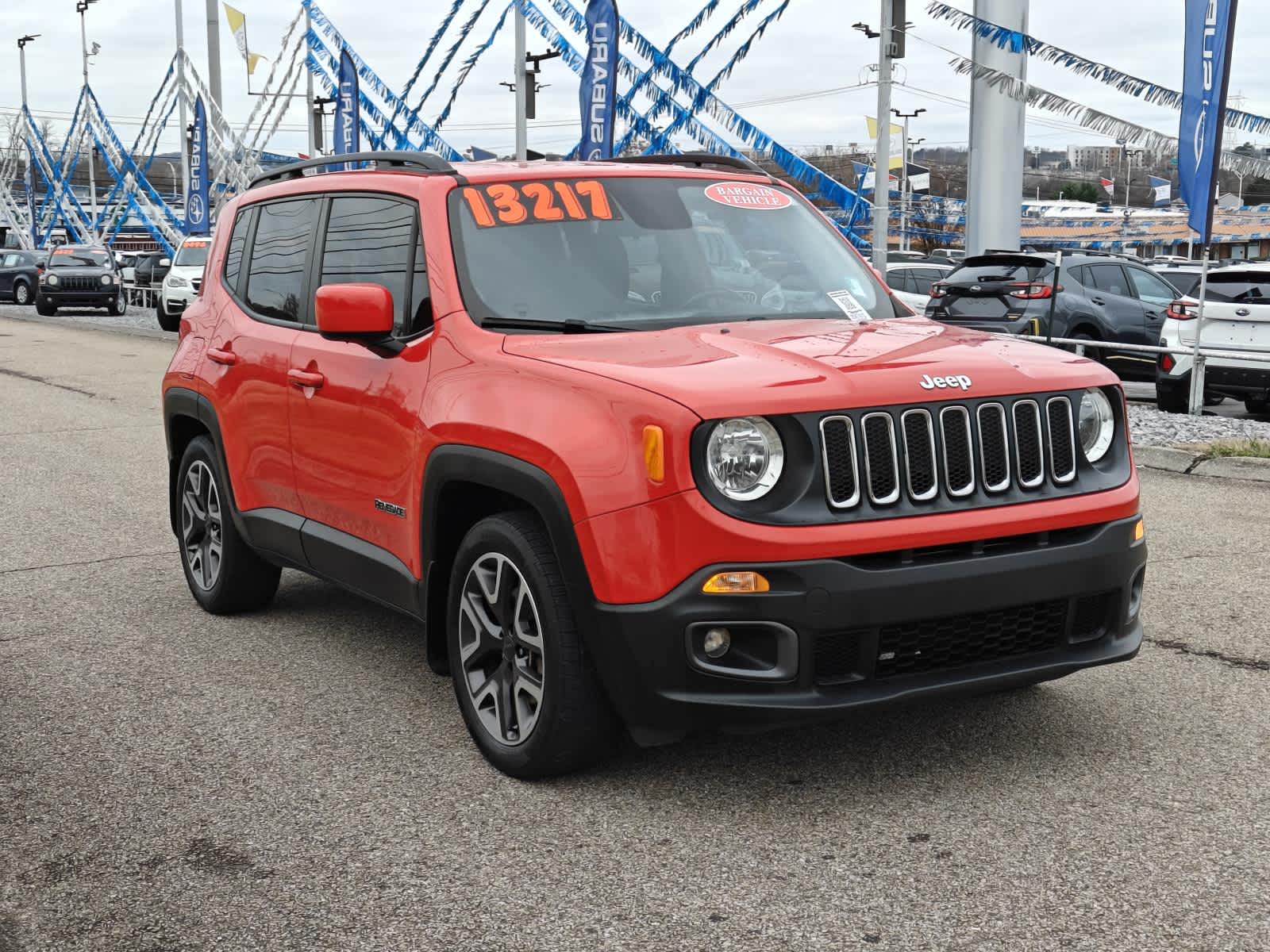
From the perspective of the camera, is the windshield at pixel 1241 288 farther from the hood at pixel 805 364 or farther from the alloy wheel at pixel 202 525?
the alloy wheel at pixel 202 525

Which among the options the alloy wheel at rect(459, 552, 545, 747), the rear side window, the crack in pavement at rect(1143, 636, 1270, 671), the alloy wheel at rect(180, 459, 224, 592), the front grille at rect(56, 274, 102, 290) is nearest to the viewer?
the alloy wheel at rect(459, 552, 545, 747)

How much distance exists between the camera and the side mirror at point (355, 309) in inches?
179

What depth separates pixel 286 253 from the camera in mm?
5699

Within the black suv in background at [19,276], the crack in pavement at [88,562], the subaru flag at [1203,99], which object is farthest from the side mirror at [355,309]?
the black suv in background at [19,276]

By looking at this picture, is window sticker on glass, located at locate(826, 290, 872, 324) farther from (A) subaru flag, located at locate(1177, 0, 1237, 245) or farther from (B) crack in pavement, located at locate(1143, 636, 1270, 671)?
(A) subaru flag, located at locate(1177, 0, 1237, 245)

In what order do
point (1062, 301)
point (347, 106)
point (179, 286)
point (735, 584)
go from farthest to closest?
1. point (347, 106)
2. point (179, 286)
3. point (1062, 301)
4. point (735, 584)

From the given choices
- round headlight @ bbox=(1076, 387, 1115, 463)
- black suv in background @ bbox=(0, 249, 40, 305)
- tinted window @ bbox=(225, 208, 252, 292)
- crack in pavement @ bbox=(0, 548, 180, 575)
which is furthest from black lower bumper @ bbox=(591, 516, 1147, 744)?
black suv in background @ bbox=(0, 249, 40, 305)

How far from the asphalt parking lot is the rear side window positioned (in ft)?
4.48

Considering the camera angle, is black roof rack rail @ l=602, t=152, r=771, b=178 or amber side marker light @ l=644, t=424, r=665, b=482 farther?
black roof rack rail @ l=602, t=152, r=771, b=178

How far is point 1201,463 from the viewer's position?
1042cm

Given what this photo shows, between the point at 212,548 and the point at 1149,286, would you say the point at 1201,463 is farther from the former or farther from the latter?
the point at 1149,286

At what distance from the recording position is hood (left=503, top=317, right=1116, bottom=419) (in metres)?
3.68

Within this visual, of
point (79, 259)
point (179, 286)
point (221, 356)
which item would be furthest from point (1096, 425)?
point (79, 259)

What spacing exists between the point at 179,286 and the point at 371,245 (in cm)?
2551
